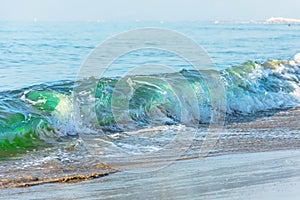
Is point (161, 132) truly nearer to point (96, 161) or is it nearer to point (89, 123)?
point (89, 123)

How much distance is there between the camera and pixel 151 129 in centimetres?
828

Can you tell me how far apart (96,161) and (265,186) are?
199cm

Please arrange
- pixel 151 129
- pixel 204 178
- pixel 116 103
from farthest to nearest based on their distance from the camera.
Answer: pixel 116 103
pixel 151 129
pixel 204 178

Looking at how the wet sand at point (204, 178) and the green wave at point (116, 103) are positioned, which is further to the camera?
the green wave at point (116, 103)

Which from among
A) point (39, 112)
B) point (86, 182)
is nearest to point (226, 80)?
point (39, 112)

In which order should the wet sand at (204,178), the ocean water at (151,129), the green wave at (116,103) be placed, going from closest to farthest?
the wet sand at (204,178), the ocean water at (151,129), the green wave at (116,103)

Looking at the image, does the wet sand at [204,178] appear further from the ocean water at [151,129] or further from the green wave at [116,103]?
the green wave at [116,103]

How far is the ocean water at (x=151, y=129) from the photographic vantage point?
5500 mm

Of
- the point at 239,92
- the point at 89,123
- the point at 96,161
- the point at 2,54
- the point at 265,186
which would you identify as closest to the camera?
the point at 265,186

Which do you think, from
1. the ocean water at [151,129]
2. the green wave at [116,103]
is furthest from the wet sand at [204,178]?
the green wave at [116,103]

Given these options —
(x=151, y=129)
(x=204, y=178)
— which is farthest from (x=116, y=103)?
(x=204, y=178)

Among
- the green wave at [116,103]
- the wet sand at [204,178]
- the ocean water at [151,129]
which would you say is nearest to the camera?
the wet sand at [204,178]

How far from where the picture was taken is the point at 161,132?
26.3ft

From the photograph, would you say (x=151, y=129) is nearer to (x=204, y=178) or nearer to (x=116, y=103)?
(x=116, y=103)
